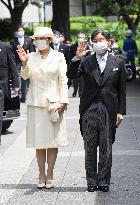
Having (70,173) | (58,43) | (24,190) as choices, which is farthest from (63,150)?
(58,43)

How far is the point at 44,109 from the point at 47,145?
1.39ft

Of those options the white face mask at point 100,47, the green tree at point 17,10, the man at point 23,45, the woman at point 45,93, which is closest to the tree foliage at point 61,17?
the man at point 23,45

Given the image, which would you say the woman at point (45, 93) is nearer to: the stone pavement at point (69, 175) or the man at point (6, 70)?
the stone pavement at point (69, 175)

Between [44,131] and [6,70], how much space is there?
2.61m

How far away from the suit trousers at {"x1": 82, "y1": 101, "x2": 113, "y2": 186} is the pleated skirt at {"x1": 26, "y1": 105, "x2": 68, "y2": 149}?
0.99ft

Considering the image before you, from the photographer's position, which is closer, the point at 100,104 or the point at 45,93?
the point at 100,104

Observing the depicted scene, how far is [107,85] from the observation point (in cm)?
790

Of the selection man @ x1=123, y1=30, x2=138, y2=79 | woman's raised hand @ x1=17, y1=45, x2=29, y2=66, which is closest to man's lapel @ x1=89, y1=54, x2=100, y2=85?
woman's raised hand @ x1=17, y1=45, x2=29, y2=66

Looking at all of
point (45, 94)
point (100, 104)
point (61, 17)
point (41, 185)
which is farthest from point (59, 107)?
point (61, 17)

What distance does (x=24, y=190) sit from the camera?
8133mm

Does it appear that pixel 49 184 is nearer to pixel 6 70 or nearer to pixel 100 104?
pixel 100 104

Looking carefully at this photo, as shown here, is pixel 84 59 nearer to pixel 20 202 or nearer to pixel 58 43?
pixel 20 202

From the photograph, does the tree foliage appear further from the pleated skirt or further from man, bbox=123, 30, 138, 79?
the pleated skirt

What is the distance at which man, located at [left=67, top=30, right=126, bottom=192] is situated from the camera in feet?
25.9
